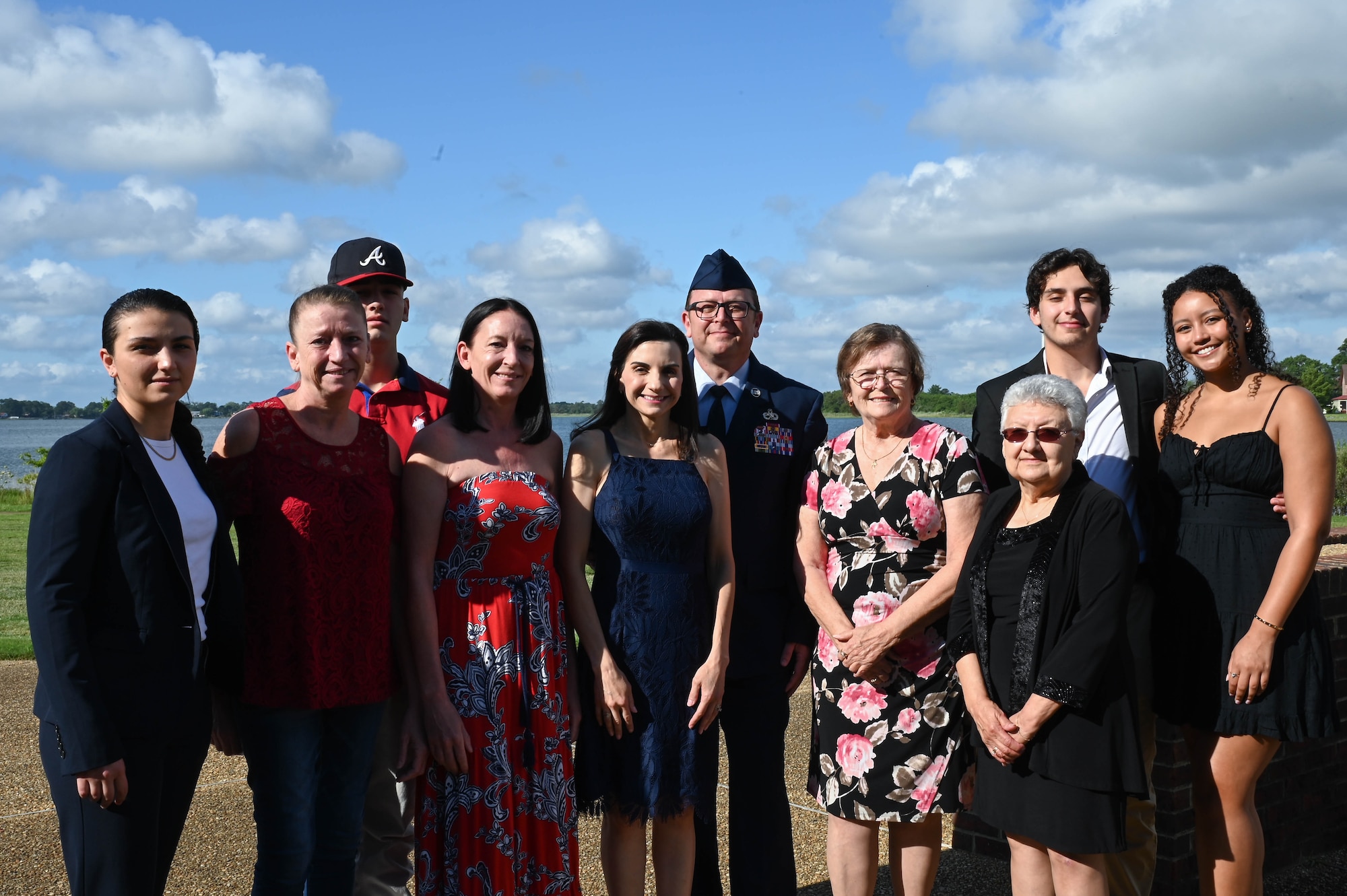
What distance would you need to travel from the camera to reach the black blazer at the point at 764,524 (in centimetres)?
410

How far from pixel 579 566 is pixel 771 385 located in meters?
1.20

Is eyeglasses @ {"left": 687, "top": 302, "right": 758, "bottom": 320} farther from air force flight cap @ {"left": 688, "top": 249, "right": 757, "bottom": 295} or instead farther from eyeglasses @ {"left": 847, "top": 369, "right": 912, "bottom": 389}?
eyeglasses @ {"left": 847, "top": 369, "right": 912, "bottom": 389}

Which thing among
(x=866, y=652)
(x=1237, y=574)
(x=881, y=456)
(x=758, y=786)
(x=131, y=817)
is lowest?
(x=758, y=786)

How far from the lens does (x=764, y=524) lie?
13.7 feet

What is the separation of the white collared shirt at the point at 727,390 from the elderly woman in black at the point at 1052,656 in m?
1.15

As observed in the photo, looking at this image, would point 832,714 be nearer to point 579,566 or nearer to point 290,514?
point 579,566

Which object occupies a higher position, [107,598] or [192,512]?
[192,512]

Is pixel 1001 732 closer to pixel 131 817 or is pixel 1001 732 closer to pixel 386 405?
pixel 131 817

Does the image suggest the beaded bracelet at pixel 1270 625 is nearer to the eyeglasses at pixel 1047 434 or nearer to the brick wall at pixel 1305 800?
the eyeglasses at pixel 1047 434

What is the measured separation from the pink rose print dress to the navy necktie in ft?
1.93

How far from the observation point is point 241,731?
323 centimetres

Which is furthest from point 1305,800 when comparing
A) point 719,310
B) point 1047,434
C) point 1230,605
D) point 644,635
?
point 719,310

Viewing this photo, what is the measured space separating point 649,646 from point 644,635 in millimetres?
40

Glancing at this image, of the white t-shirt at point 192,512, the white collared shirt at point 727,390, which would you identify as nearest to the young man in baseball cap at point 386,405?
the white t-shirt at point 192,512
